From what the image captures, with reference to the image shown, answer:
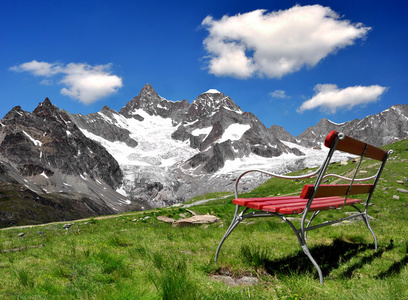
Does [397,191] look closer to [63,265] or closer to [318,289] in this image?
[318,289]

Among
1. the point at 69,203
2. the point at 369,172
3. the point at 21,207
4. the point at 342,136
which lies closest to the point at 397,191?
the point at 369,172

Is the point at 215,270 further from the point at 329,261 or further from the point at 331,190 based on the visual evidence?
the point at 331,190

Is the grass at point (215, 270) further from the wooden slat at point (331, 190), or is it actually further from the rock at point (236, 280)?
the wooden slat at point (331, 190)

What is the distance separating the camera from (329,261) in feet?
17.7

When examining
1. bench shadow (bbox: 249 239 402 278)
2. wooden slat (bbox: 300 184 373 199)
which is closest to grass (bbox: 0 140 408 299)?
bench shadow (bbox: 249 239 402 278)

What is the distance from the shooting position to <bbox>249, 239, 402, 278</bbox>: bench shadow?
4.61 meters

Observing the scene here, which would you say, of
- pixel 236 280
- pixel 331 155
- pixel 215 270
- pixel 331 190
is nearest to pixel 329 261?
pixel 331 190

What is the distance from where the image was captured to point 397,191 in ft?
50.7

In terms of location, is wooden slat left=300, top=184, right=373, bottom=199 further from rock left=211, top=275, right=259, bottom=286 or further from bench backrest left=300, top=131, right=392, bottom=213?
rock left=211, top=275, right=259, bottom=286

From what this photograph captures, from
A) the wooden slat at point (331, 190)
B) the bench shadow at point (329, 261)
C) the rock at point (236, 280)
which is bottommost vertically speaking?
the bench shadow at point (329, 261)

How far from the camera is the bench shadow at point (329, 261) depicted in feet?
15.1

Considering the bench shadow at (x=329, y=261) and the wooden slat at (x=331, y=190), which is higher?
the wooden slat at (x=331, y=190)

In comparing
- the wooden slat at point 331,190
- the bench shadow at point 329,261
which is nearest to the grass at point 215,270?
the bench shadow at point 329,261

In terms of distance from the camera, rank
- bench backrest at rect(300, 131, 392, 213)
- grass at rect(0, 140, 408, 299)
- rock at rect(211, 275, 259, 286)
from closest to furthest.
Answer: grass at rect(0, 140, 408, 299), bench backrest at rect(300, 131, 392, 213), rock at rect(211, 275, 259, 286)
